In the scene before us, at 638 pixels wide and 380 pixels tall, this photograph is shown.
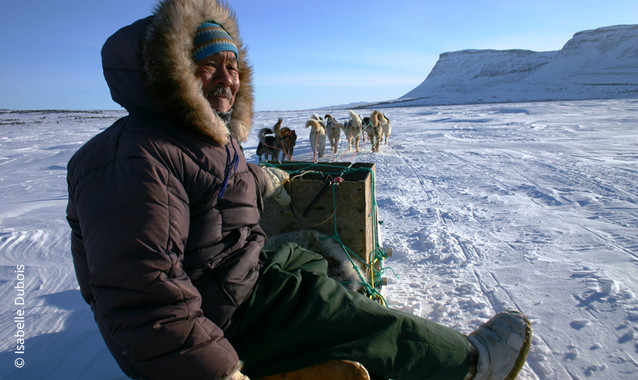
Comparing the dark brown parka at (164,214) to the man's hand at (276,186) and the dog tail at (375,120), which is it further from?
the dog tail at (375,120)

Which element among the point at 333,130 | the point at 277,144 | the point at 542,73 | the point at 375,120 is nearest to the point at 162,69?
the point at 277,144

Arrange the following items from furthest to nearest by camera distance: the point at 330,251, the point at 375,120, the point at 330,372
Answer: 1. the point at 375,120
2. the point at 330,251
3. the point at 330,372

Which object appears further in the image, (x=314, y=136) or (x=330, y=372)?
(x=314, y=136)

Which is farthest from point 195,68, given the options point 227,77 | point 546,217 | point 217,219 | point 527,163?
point 527,163

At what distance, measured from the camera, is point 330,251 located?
2.21 metres

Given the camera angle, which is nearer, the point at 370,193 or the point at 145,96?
the point at 145,96

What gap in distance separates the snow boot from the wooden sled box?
2.86ft

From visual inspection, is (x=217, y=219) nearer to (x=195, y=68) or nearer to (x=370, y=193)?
(x=195, y=68)

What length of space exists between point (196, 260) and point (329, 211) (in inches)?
45.6

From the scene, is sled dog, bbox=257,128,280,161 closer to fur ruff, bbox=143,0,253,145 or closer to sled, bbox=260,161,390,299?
sled, bbox=260,161,390,299

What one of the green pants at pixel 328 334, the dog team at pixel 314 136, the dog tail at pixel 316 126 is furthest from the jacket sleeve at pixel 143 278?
the dog tail at pixel 316 126

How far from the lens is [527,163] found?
693 cm

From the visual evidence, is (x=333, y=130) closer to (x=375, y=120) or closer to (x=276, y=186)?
(x=375, y=120)

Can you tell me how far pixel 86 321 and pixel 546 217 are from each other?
4098mm
